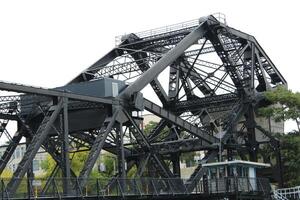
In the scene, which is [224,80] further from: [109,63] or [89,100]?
[89,100]

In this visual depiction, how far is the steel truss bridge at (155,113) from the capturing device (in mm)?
42844

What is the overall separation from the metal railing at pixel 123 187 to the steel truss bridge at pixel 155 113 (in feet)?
0.34

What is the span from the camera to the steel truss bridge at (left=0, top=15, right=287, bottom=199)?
42844 millimetres

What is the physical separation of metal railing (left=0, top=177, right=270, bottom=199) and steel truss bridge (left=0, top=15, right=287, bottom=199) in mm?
103

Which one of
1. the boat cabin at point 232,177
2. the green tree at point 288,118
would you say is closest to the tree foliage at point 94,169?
the green tree at point 288,118

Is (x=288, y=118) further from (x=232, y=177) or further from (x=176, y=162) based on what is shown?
(x=232, y=177)

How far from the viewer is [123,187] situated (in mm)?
42969

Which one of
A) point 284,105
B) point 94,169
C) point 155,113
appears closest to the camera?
point 155,113

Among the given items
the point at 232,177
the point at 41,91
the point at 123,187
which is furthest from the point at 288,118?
the point at 41,91

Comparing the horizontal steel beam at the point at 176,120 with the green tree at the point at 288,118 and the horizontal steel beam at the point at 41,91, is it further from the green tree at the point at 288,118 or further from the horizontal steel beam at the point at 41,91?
the green tree at the point at 288,118

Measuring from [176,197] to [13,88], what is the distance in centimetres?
1602

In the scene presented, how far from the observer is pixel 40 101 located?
163 ft

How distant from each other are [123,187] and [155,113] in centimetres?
1251

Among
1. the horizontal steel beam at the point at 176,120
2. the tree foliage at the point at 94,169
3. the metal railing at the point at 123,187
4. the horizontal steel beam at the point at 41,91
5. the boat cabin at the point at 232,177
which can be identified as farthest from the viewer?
the tree foliage at the point at 94,169
